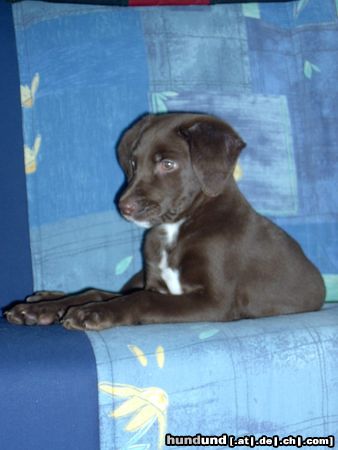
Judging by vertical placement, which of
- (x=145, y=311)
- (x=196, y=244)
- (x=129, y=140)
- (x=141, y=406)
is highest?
(x=129, y=140)

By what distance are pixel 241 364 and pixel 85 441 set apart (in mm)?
447

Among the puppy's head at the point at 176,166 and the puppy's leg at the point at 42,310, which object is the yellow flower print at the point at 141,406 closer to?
the puppy's leg at the point at 42,310

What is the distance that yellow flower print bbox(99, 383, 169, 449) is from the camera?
6.00 feet

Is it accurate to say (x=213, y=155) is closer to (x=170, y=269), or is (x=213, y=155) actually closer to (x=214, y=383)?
(x=170, y=269)

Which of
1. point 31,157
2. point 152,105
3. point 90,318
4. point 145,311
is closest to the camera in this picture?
point 90,318

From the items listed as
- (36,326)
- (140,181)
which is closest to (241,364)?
(36,326)

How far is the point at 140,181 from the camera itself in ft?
8.23

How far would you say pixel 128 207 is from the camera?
7.93ft

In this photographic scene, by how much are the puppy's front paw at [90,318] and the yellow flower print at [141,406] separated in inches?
11.6

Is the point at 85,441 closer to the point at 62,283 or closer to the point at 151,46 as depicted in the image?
the point at 62,283

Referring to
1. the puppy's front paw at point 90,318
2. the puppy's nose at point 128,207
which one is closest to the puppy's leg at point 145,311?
the puppy's front paw at point 90,318

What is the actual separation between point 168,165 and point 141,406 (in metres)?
0.93

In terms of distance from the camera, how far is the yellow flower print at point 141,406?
6.00ft

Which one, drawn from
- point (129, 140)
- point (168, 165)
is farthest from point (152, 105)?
point (168, 165)
